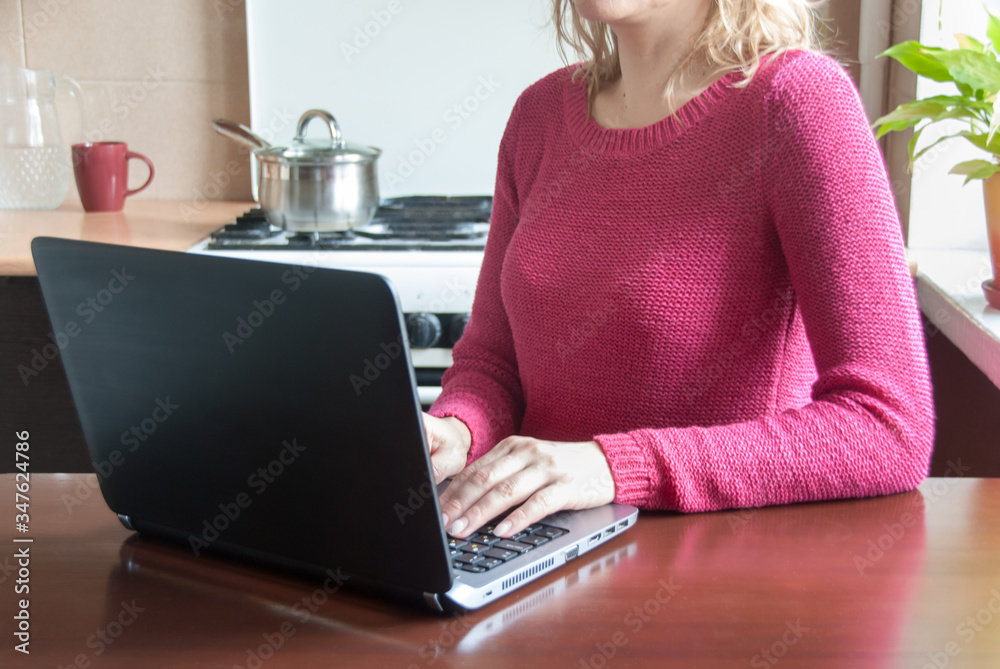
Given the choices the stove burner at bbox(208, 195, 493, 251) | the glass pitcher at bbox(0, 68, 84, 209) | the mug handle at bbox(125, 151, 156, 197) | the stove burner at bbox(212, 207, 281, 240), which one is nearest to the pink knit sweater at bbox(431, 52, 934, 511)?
the stove burner at bbox(208, 195, 493, 251)

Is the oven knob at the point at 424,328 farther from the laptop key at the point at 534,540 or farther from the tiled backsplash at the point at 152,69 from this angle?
the laptop key at the point at 534,540

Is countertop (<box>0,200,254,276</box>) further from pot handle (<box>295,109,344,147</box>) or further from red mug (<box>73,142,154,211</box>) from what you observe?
pot handle (<box>295,109,344,147</box>)

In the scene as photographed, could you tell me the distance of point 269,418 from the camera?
62cm

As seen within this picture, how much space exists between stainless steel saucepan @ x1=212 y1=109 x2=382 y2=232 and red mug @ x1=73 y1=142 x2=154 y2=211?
0.31 m

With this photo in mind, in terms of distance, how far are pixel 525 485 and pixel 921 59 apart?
900 millimetres

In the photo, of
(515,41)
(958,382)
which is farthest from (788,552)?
(515,41)

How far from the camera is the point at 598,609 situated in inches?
24.5

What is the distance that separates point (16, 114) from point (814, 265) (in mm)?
1785

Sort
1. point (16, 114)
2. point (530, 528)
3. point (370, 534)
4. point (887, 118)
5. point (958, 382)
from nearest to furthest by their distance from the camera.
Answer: point (370, 534) → point (530, 528) → point (887, 118) → point (958, 382) → point (16, 114)

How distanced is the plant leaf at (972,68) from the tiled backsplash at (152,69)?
140 centimetres

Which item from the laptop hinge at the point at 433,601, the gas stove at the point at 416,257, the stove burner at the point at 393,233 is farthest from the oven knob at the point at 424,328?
the laptop hinge at the point at 433,601

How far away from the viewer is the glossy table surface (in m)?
0.57

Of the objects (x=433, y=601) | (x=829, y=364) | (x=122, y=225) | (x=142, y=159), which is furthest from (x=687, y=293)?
(x=142, y=159)

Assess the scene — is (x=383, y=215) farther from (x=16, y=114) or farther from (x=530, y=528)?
(x=530, y=528)
